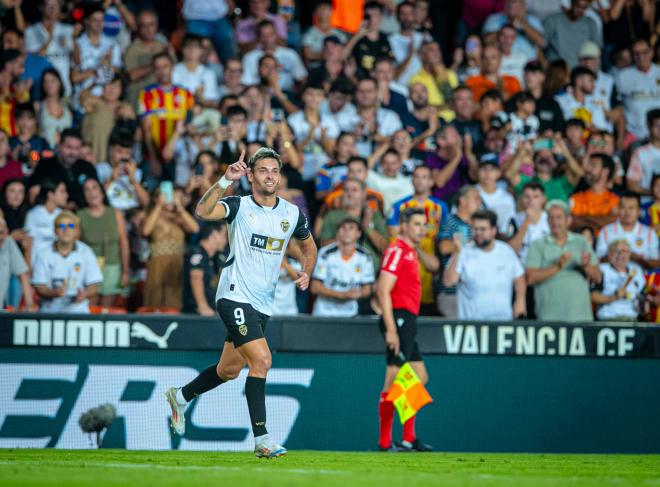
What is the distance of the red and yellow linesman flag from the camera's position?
10.5 metres

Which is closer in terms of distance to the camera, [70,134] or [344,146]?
[70,134]

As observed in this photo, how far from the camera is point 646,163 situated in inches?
582

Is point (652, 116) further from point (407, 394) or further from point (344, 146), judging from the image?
point (407, 394)

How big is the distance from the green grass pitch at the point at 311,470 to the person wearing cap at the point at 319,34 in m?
7.55

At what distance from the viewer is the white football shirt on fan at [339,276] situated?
1232 centimetres

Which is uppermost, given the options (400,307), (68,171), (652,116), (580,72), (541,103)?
(580,72)

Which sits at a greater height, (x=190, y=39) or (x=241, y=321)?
(x=190, y=39)

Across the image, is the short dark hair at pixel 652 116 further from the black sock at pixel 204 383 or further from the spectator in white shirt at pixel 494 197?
the black sock at pixel 204 383

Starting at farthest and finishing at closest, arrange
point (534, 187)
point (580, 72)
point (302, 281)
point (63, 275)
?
point (580, 72) < point (534, 187) < point (63, 275) < point (302, 281)

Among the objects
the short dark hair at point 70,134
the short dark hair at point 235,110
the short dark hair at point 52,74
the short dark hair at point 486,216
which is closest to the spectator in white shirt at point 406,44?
the short dark hair at point 235,110

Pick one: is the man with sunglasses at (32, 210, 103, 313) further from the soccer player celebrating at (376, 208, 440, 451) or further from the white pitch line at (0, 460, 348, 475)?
the white pitch line at (0, 460, 348, 475)

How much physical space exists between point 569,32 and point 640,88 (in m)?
1.39

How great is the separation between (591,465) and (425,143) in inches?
249

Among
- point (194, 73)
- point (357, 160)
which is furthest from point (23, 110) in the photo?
point (357, 160)
